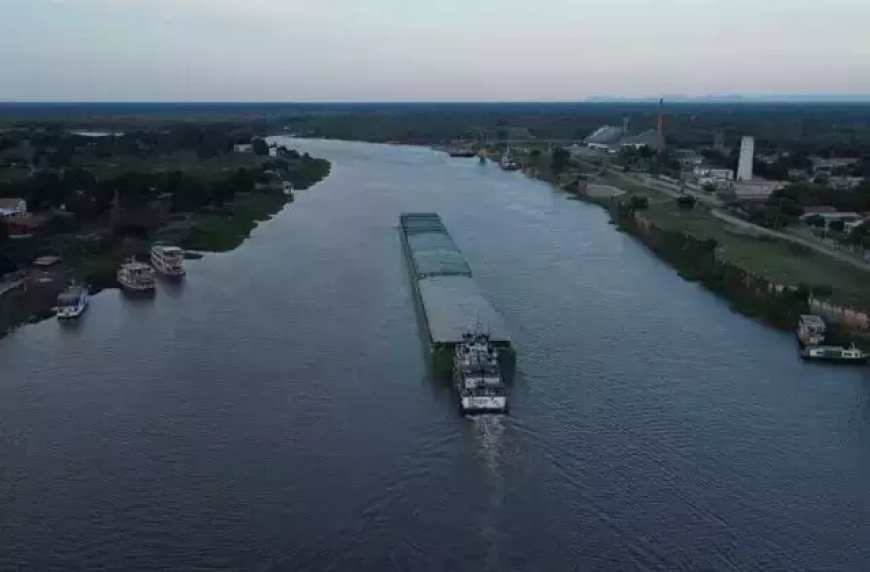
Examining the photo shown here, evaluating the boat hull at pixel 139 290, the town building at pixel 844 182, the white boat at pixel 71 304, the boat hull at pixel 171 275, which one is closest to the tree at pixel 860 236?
the town building at pixel 844 182

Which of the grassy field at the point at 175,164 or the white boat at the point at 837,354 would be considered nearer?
the white boat at the point at 837,354

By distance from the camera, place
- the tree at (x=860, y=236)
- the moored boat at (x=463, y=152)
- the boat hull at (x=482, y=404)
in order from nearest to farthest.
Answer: the boat hull at (x=482, y=404) < the tree at (x=860, y=236) < the moored boat at (x=463, y=152)

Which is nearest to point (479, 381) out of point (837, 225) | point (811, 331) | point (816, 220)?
point (811, 331)

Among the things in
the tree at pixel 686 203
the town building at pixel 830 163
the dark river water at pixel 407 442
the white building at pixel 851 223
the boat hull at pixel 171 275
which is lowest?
the dark river water at pixel 407 442

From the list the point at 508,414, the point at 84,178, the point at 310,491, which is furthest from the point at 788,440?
the point at 84,178

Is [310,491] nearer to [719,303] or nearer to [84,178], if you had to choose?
[719,303]

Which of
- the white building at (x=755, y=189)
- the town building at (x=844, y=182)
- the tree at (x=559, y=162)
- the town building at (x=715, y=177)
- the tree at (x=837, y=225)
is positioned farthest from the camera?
the tree at (x=559, y=162)

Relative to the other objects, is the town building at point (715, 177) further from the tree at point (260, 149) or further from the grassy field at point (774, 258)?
the tree at point (260, 149)
